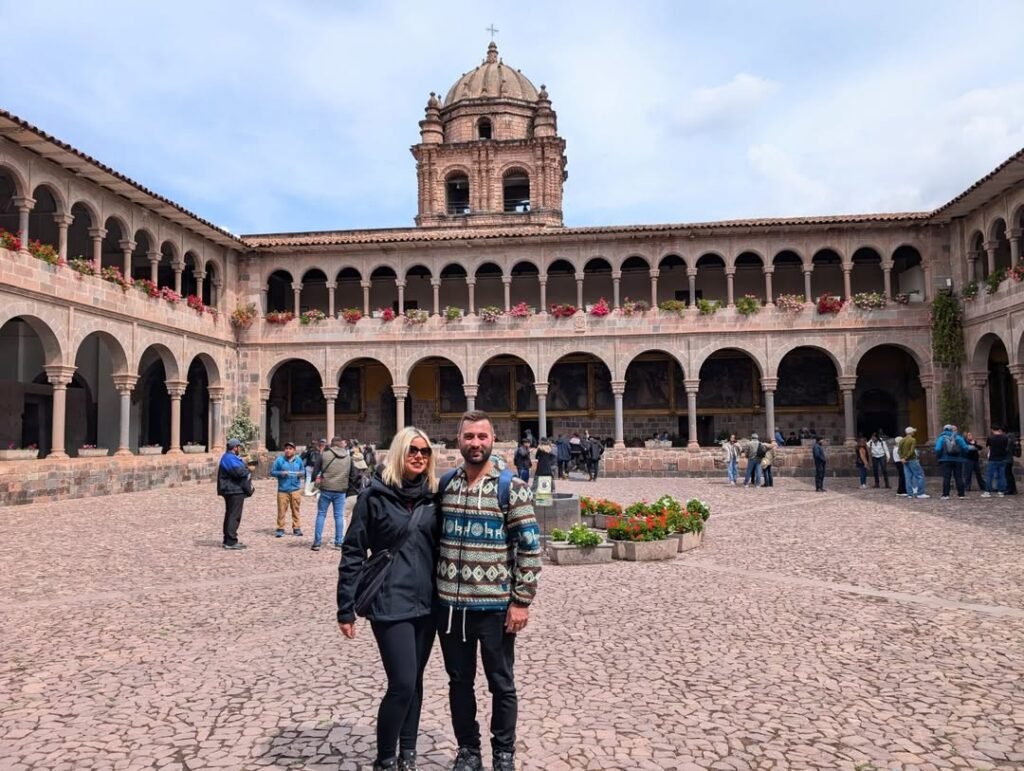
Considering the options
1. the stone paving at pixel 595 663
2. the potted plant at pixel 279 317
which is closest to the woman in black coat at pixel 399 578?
the stone paving at pixel 595 663

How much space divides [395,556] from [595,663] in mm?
2616

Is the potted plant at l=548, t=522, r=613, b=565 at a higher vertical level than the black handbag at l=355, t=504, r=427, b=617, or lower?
lower

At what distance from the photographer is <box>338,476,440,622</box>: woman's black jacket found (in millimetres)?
3412

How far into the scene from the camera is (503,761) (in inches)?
141

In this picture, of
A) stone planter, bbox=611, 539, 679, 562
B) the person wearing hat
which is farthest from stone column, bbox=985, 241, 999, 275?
the person wearing hat

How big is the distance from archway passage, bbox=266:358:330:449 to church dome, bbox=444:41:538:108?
1581cm

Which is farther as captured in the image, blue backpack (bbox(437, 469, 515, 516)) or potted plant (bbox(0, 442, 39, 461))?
potted plant (bbox(0, 442, 39, 461))

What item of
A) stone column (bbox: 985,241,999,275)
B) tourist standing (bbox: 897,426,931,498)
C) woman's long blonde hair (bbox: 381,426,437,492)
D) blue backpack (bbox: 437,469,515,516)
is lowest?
tourist standing (bbox: 897,426,931,498)

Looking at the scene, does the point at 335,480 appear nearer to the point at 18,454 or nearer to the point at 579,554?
the point at 579,554

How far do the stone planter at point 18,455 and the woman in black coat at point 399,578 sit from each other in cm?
1768

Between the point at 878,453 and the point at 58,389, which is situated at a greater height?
the point at 58,389

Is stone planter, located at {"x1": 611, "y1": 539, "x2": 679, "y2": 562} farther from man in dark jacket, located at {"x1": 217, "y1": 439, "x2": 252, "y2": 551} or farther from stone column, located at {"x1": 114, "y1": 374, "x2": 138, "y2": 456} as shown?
stone column, located at {"x1": 114, "y1": 374, "x2": 138, "y2": 456}

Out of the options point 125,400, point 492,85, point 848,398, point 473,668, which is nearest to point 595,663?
point 473,668

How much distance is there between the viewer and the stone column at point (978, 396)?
2447 cm
